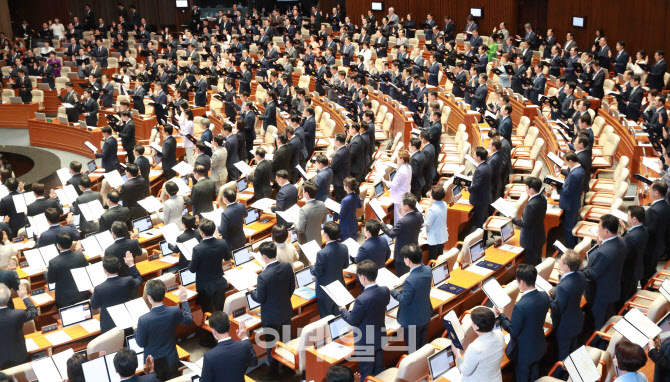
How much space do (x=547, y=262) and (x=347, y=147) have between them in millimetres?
4765

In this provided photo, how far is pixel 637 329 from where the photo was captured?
5898 mm

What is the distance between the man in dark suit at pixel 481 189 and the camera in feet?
32.2

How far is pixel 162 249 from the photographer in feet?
30.7

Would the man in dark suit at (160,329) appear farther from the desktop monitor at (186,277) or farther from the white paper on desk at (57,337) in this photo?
the desktop monitor at (186,277)

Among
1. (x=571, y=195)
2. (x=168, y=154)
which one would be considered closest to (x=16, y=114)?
(x=168, y=154)

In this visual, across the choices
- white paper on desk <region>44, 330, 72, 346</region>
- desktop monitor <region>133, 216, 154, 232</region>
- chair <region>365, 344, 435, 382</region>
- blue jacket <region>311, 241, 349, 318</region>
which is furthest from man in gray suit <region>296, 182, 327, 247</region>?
chair <region>365, 344, 435, 382</region>

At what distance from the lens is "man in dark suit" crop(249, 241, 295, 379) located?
7227 mm

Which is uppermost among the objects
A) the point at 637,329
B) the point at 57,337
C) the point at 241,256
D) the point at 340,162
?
the point at 340,162

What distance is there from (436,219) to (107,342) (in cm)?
415

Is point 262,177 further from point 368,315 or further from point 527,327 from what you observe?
point 527,327

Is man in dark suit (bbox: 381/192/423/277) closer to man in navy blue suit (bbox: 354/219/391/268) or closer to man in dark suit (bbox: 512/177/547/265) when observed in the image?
man in navy blue suit (bbox: 354/219/391/268)

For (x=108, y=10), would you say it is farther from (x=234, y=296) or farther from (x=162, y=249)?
(x=234, y=296)

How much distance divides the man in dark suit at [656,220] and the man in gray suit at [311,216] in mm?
3935

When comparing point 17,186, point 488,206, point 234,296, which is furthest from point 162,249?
point 488,206
